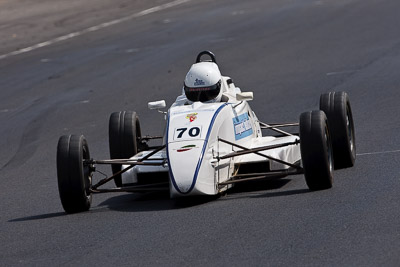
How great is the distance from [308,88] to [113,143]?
8197 millimetres

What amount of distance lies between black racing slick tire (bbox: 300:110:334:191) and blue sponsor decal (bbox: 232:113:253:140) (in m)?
1.15

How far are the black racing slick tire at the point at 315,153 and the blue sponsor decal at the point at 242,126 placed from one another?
3.79ft

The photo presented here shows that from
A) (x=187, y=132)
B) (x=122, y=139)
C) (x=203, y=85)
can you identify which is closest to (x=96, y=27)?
(x=122, y=139)

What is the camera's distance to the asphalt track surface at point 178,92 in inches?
359

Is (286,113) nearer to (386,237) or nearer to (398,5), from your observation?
(386,237)

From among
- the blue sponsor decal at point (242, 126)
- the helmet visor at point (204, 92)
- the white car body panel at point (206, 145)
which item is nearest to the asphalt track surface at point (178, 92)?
the white car body panel at point (206, 145)

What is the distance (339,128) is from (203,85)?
5.52ft

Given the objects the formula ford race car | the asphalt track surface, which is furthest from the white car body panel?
the asphalt track surface

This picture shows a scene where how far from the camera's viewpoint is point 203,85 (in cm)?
1247

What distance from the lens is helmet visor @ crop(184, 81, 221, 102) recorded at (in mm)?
12469

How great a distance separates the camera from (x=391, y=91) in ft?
63.0

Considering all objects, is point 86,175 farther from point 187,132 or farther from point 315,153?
point 315,153

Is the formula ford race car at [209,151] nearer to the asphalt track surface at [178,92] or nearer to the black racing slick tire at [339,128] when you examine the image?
the black racing slick tire at [339,128]

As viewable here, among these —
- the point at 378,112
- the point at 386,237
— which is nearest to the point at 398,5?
the point at 378,112
